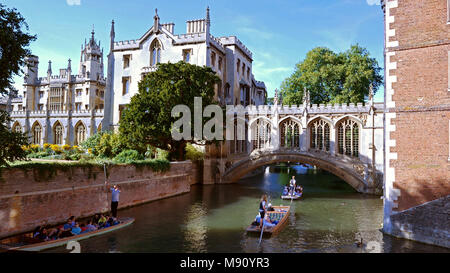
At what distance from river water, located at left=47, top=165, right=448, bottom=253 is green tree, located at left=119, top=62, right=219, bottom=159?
509 centimetres

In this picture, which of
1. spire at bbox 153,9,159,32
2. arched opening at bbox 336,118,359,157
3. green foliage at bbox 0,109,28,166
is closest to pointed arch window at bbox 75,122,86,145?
spire at bbox 153,9,159,32

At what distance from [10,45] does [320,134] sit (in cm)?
2371

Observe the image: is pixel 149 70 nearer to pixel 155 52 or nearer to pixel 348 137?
pixel 155 52

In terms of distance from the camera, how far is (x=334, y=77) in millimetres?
35031

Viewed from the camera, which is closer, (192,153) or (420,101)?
(420,101)

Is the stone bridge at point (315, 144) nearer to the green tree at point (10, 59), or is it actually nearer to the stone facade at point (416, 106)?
the stone facade at point (416, 106)

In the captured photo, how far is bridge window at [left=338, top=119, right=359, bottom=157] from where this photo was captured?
27609 mm

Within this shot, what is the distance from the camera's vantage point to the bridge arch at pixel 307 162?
86.7 feet

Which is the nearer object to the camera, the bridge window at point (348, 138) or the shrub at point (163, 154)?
the bridge window at point (348, 138)

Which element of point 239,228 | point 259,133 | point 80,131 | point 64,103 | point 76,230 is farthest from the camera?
point 64,103

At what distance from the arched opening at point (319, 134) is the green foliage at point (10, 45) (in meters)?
22.3

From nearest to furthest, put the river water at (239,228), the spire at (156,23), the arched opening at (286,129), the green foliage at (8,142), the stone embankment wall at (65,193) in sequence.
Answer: the green foliage at (8,142)
the river water at (239,228)
the stone embankment wall at (65,193)
the arched opening at (286,129)
the spire at (156,23)

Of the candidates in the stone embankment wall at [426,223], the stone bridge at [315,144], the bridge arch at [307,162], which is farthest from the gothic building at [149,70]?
the stone embankment wall at [426,223]

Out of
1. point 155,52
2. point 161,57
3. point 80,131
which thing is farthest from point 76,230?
point 80,131
